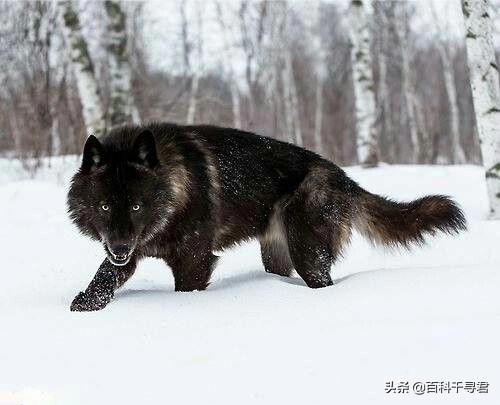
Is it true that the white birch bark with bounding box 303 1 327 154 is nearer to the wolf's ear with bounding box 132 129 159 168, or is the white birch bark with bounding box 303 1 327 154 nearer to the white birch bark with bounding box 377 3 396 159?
the white birch bark with bounding box 377 3 396 159

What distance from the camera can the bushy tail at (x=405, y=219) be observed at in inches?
175

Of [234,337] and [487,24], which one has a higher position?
[487,24]

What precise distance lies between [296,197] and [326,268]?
21.7 inches

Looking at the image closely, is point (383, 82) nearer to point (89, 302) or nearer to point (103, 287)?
point (103, 287)

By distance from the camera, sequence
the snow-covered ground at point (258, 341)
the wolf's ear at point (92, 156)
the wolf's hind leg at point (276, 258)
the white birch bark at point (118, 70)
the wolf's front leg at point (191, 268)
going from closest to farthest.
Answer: the snow-covered ground at point (258, 341)
the wolf's ear at point (92, 156)
the wolf's front leg at point (191, 268)
the wolf's hind leg at point (276, 258)
the white birch bark at point (118, 70)

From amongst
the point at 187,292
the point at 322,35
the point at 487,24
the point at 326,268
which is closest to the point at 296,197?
the point at 326,268

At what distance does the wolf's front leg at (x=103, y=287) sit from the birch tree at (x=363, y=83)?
9753 mm

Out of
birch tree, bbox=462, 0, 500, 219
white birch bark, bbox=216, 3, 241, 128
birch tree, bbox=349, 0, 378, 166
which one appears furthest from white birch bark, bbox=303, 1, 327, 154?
birch tree, bbox=462, 0, 500, 219

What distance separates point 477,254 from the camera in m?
5.57

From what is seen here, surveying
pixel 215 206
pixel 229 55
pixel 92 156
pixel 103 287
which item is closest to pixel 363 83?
pixel 215 206

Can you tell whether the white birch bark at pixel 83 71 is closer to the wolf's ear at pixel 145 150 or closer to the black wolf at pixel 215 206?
the black wolf at pixel 215 206

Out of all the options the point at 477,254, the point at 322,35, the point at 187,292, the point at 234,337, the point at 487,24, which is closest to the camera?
the point at 234,337

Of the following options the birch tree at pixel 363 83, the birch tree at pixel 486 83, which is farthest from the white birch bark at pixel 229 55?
the birch tree at pixel 486 83

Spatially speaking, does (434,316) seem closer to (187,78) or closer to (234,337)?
(234,337)
